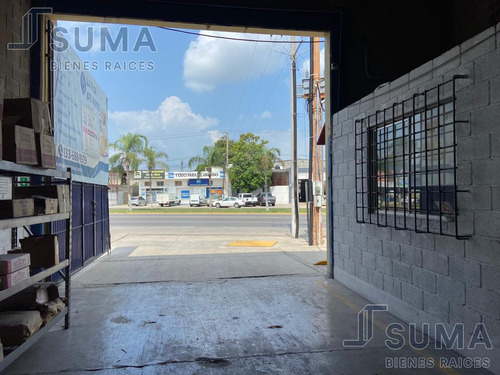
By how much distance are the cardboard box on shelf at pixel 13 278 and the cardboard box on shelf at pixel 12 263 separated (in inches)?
1.3

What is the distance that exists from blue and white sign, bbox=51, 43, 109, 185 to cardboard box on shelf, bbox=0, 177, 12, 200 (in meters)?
Answer: 2.00

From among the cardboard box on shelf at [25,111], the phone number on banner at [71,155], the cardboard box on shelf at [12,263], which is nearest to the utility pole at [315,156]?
the phone number on banner at [71,155]

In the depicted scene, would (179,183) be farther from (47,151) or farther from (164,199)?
(47,151)

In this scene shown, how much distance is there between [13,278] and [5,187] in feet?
6.00

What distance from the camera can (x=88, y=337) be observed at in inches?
174

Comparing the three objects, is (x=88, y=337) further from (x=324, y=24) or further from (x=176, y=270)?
(x=324, y=24)

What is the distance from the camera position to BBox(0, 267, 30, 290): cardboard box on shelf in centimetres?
335

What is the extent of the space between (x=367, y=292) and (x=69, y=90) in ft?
23.1

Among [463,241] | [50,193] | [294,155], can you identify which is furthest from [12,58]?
[294,155]

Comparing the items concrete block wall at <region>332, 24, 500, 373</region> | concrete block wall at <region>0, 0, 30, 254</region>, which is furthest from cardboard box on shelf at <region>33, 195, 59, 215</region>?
concrete block wall at <region>332, 24, 500, 373</region>

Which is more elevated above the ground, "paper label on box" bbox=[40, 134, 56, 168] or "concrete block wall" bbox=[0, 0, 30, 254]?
"concrete block wall" bbox=[0, 0, 30, 254]

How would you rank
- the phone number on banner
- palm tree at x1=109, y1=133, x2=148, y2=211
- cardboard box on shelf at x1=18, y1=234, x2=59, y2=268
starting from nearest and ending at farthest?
cardboard box on shelf at x1=18, y1=234, x2=59, y2=268 → the phone number on banner → palm tree at x1=109, y1=133, x2=148, y2=211

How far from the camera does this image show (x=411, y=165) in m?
4.91

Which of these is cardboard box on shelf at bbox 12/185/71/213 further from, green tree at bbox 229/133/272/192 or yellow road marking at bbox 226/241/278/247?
green tree at bbox 229/133/272/192
